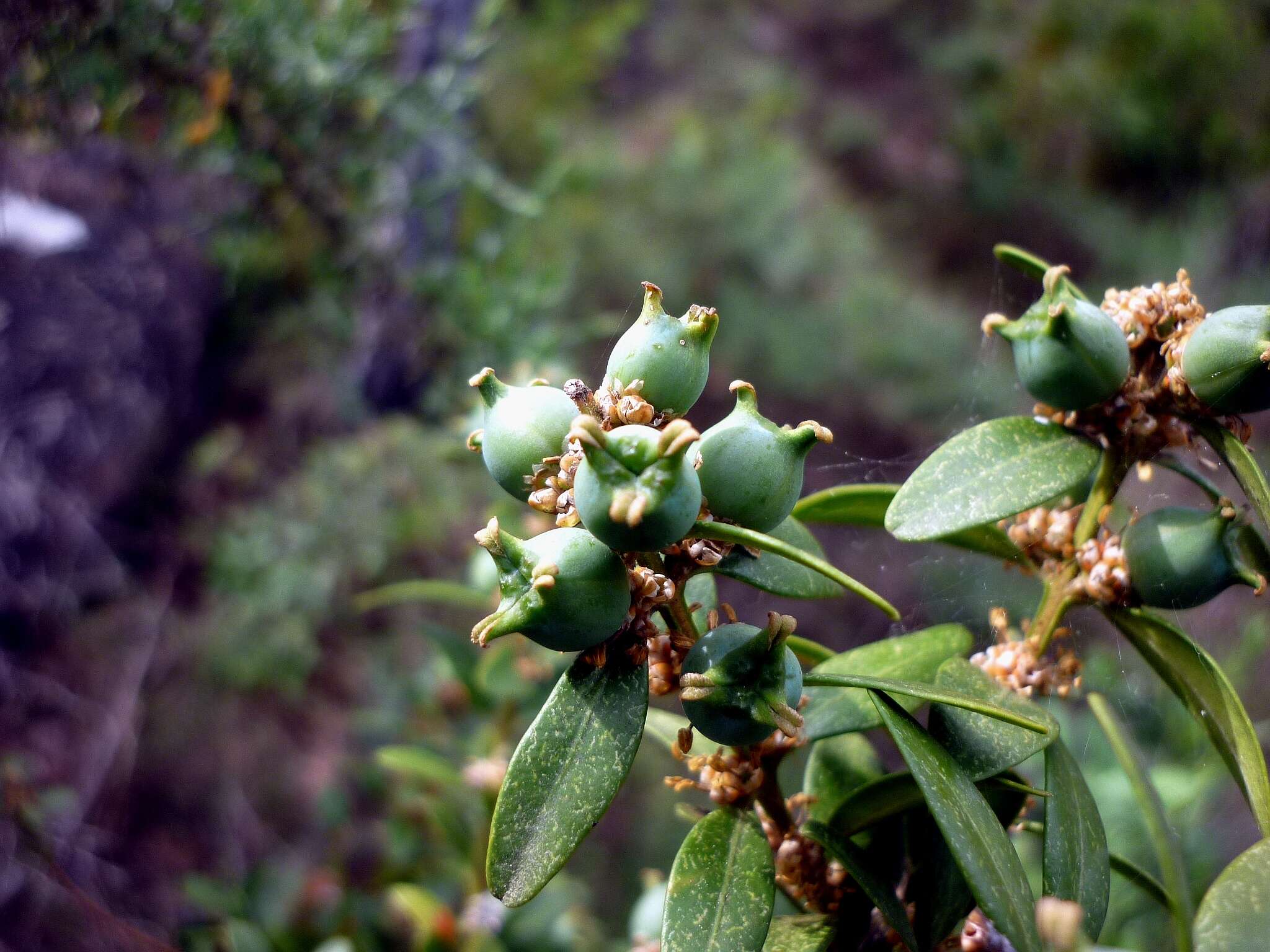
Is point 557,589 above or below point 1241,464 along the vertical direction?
below

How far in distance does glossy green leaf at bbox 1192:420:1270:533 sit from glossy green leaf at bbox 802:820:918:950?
1.07 ft

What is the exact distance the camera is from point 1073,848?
1.68 feet

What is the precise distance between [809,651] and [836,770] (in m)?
0.11

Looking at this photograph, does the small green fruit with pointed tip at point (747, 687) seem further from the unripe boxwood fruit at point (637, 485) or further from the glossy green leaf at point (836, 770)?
the glossy green leaf at point (836, 770)

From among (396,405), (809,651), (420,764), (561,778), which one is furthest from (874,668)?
(396,405)

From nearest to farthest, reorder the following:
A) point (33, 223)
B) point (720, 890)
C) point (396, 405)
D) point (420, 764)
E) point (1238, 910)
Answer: point (1238, 910) → point (720, 890) → point (420, 764) → point (33, 223) → point (396, 405)

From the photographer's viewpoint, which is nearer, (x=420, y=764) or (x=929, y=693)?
(x=929, y=693)

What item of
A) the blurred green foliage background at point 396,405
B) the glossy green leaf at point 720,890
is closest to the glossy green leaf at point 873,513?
the blurred green foliage background at point 396,405

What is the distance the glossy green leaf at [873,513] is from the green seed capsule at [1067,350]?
0.38 feet

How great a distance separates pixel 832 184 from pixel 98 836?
16.9ft

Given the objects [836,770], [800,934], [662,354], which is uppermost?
[662,354]

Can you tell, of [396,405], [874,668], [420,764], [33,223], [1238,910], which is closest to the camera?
[1238,910]

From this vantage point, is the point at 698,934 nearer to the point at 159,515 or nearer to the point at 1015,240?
the point at 159,515

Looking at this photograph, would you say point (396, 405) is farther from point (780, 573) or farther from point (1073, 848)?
point (1073, 848)
